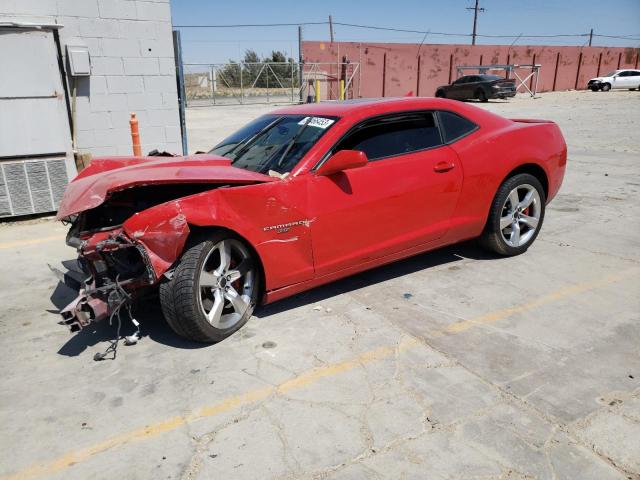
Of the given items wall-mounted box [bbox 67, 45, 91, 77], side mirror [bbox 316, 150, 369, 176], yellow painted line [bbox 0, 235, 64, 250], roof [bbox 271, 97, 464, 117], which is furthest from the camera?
wall-mounted box [bbox 67, 45, 91, 77]

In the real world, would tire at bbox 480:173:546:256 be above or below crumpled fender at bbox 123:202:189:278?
below

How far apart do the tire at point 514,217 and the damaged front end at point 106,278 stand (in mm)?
3158

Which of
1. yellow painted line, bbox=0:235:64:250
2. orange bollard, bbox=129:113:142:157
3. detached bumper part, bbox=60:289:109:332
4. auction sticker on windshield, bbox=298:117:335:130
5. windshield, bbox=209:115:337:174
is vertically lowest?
yellow painted line, bbox=0:235:64:250

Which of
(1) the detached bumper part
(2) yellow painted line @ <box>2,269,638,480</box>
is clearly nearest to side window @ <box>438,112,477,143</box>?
(2) yellow painted line @ <box>2,269,638,480</box>

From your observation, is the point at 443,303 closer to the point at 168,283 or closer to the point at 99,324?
the point at 168,283

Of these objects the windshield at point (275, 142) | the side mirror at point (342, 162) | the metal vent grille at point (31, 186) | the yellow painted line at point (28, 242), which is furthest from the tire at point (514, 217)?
the metal vent grille at point (31, 186)

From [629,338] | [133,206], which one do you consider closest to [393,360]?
[629,338]

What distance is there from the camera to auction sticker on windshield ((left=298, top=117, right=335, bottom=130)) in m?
4.03

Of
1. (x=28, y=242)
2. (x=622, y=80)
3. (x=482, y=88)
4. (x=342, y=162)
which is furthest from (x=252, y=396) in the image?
(x=622, y=80)

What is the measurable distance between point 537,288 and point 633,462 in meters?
2.09

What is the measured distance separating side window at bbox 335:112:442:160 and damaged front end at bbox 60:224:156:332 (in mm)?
1668

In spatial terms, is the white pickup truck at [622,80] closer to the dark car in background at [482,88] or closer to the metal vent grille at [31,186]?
the dark car in background at [482,88]

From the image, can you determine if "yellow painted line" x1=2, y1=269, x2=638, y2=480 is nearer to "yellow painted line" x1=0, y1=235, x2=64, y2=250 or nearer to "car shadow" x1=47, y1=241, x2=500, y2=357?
"car shadow" x1=47, y1=241, x2=500, y2=357

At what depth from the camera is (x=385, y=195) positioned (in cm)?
405
